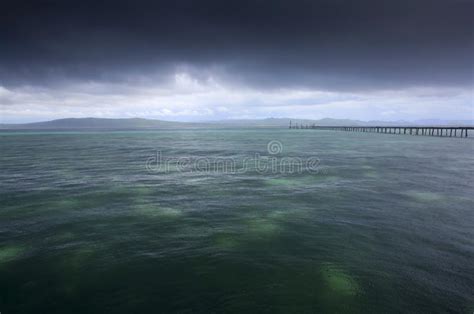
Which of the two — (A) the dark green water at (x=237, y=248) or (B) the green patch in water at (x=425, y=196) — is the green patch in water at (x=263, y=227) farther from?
(B) the green patch in water at (x=425, y=196)

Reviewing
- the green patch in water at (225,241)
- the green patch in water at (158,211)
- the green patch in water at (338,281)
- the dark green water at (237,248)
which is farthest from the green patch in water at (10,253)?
the green patch in water at (338,281)

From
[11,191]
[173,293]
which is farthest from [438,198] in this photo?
[11,191]

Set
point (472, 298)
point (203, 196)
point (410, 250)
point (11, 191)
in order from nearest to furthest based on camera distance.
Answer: point (472, 298) → point (410, 250) → point (203, 196) → point (11, 191)

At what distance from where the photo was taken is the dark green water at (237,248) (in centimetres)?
1060

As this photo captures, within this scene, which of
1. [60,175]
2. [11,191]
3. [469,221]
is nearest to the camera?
[469,221]

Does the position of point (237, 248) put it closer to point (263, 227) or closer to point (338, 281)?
point (263, 227)

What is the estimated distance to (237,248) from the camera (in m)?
14.7

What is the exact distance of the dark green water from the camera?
34.8ft

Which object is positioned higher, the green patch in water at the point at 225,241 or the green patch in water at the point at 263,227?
the green patch in water at the point at 263,227

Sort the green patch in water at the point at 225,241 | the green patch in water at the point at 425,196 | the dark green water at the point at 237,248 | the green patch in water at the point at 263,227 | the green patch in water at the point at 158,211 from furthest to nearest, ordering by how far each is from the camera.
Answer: the green patch in water at the point at 425,196 → the green patch in water at the point at 158,211 → the green patch in water at the point at 263,227 → the green patch in water at the point at 225,241 → the dark green water at the point at 237,248

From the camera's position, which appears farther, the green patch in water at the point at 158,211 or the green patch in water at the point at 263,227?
the green patch in water at the point at 158,211

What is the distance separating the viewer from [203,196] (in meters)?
24.5

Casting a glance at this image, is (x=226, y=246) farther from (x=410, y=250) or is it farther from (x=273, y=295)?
(x=410, y=250)

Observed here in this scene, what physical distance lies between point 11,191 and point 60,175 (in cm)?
752
